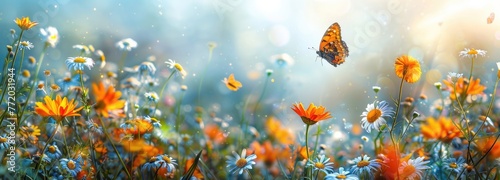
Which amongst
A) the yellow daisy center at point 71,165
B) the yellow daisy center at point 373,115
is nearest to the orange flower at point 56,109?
the yellow daisy center at point 71,165

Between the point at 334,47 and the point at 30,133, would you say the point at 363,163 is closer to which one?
the point at 334,47

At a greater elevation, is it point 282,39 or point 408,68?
point 408,68

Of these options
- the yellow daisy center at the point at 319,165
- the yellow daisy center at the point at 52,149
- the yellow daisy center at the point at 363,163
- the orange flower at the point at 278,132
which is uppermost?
the yellow daisy center at the point at 363,163

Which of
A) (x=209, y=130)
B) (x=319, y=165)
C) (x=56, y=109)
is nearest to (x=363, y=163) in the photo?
(x=319, y=165)

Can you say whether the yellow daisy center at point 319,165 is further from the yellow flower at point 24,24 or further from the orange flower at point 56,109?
the yellow flower at point 24,24

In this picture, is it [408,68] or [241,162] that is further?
[241,162]

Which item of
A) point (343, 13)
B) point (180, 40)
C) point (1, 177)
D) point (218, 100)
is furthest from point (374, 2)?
point (1, 177)

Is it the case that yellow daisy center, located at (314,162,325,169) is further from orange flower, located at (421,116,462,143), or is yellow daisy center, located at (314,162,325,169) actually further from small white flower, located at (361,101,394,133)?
orange flower, located at (421,116,462,143)

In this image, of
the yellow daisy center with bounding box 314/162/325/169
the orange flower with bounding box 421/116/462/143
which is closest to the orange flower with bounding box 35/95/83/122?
the yellow daisy center with bounding box 314/162/325/169
